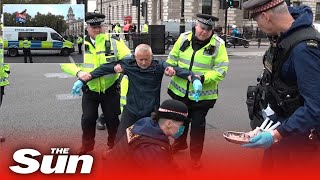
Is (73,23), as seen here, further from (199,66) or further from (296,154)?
(296,154)

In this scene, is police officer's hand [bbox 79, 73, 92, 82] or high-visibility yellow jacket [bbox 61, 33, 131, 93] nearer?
police officer's hand [bbox 79, 73, 92, 82]

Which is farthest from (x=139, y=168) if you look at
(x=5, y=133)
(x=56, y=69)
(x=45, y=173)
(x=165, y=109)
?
(x=56, y=69)

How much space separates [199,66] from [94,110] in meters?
1.36

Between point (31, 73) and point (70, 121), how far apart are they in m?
6.92

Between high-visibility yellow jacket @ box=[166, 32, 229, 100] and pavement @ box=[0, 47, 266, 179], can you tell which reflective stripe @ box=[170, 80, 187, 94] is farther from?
pavement @ box=[0, 47, 266, 179]

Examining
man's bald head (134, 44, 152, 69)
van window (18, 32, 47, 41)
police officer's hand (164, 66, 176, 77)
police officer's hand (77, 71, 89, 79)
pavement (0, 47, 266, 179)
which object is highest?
van window (18, 32, 47, 41)

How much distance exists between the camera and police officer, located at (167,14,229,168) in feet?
15.0

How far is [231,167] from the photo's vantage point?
4.83m

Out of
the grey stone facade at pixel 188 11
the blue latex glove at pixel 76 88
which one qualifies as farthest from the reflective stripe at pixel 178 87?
the grey stone facade at pixel 188 11

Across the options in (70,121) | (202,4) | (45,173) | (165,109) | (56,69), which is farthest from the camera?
(202,4)

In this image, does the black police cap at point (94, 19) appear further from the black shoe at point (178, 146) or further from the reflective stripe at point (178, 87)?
the black shoe at point (178, 146)

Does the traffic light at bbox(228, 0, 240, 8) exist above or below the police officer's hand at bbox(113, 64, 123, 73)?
above

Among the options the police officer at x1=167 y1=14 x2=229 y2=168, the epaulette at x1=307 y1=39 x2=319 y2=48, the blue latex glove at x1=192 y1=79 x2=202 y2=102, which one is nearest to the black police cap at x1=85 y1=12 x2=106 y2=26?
Answer: the police officer at x1=167 y1=14 x2=229 y2=168

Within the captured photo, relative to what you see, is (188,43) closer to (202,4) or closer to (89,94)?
(89,94)
